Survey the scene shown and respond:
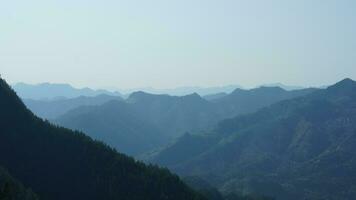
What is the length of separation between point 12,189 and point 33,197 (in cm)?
1067

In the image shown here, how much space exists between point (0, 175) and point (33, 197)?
14.0m

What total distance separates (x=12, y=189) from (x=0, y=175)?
1374 cm

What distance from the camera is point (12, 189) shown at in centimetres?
18712

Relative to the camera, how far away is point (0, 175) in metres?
198

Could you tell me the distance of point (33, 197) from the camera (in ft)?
643
